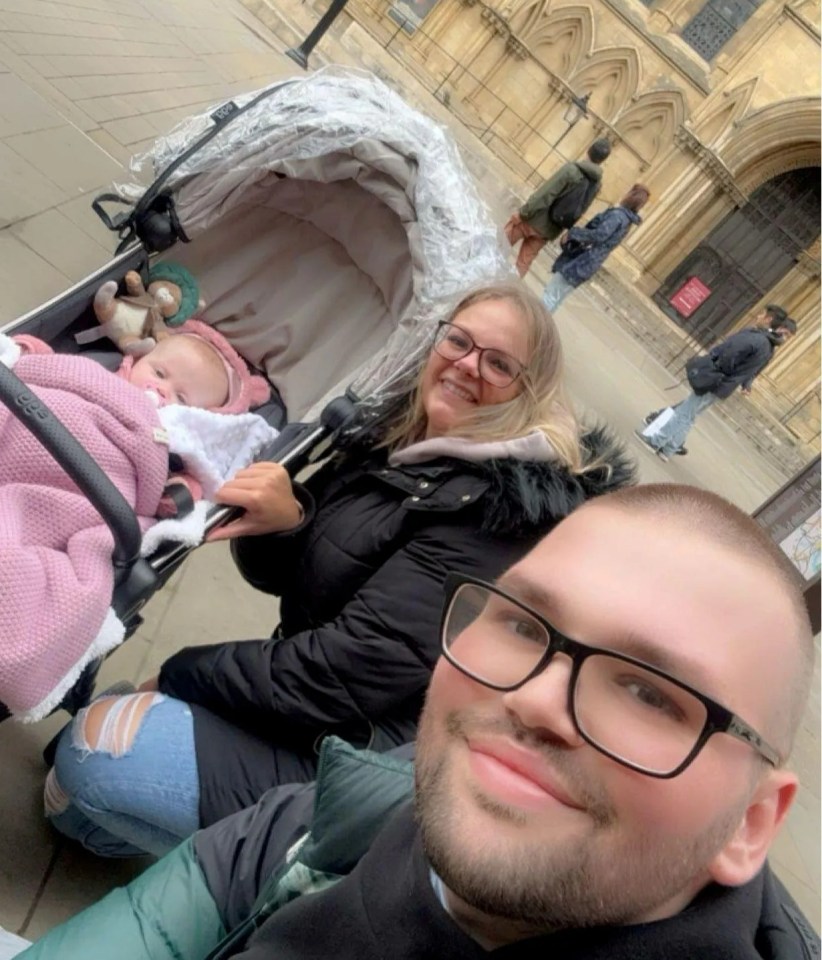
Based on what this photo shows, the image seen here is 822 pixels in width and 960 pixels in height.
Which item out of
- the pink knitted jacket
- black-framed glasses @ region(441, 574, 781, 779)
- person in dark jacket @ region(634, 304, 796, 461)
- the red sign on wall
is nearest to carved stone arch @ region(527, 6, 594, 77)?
the red sign on wall

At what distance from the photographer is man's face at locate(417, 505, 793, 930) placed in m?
0.88

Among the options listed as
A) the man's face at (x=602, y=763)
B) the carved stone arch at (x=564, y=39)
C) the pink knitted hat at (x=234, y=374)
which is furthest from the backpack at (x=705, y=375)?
the carved stone arch at (x=564, y=39)

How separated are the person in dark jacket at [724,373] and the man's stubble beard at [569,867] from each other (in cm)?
845

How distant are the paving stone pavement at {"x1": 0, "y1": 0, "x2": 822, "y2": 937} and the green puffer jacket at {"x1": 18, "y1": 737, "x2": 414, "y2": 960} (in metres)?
0.68

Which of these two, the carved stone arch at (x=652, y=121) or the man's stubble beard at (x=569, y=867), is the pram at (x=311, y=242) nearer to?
the man's stubble beard at (x=569, y=867)

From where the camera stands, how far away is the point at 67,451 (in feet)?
4.30

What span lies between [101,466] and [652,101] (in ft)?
75.7

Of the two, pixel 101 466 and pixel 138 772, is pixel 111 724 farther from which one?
pixel 101 466

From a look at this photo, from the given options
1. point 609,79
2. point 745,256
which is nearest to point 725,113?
point 609,79

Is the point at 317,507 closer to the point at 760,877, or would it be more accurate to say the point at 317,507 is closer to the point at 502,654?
the point at 502,654

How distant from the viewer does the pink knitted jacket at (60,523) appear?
1434 millimetres

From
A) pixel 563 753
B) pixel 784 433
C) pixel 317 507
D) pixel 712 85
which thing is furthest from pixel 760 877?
pixel 712 85

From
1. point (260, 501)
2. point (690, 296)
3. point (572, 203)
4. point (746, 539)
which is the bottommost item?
point (260, 501)

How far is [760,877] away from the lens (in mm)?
1004
